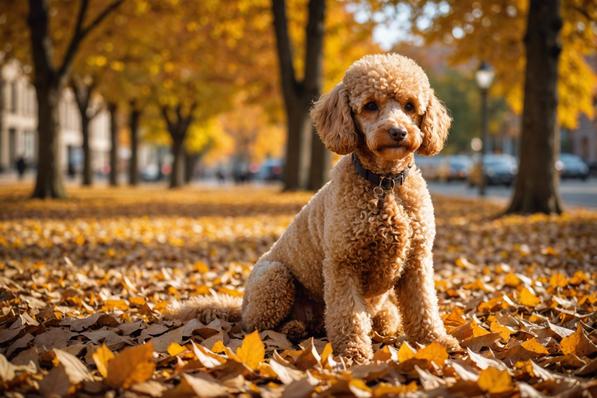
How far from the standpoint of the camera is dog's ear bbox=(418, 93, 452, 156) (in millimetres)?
3477

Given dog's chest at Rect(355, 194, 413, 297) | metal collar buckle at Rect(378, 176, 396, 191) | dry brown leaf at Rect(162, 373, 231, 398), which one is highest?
metal collar buckle at Rect(378, 176, 396, 191)

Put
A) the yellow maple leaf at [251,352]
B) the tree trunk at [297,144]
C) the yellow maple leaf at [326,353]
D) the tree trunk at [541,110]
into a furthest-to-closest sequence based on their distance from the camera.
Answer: the tree trunk at [297,144]
the tree trunk at [541,110]
the yellow maple leaf at [326,353]
the yellow maple leaf at [251,352]

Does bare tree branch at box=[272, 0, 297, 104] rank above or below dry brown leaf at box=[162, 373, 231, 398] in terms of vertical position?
above

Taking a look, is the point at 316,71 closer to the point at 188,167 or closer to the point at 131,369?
the point at 131,369

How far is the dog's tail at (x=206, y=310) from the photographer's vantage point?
158 inches

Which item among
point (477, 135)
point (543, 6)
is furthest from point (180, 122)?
point (477, 135)

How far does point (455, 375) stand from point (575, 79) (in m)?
17.1

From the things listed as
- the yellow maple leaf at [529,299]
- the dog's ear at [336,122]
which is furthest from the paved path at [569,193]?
the dog's ear at [336,122]

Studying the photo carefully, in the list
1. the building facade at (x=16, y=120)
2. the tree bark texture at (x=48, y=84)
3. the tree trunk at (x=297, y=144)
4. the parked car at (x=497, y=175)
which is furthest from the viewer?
the building facade at (x=16, y=120)

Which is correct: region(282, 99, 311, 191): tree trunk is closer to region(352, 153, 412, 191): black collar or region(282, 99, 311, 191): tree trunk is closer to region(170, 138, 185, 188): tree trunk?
region(352, 153, 412, 191): black collar

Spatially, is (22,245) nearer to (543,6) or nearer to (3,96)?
(543,6)

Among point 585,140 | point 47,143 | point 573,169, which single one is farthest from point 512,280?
point 585,140

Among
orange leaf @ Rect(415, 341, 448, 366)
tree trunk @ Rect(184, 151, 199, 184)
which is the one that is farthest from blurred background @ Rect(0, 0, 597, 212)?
tree trunk @ Rect(184, 151, 199, 184)

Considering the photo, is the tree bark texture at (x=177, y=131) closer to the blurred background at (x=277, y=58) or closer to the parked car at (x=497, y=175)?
the blurred background at (x=277, y=58)
